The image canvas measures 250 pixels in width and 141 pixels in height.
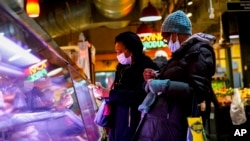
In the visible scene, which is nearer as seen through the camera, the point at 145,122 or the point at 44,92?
the point at 145,122

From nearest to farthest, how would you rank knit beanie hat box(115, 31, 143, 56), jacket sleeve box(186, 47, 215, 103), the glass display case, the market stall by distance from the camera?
the glass display case < jacket sleeve box(186, 47, 215, 103) < knit beanie hat box(115, 31, 143, 56) < the market stall

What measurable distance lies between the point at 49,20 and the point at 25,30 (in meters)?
6.69

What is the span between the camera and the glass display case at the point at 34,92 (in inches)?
90.3

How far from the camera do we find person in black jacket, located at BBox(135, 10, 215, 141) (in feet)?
8.00

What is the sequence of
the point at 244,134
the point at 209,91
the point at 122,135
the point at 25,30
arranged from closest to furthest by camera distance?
the point at 25,30 < the point at 209,91 < the point at 122,135 < the point at 244,134

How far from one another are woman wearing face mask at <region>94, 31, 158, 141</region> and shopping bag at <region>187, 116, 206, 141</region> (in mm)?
773

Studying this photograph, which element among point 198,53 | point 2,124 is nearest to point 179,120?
point 198,53

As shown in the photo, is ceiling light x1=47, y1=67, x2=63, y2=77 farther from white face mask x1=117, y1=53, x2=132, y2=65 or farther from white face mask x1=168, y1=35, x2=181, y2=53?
white face mask x1=168, y1=35, x2=181, y2=53

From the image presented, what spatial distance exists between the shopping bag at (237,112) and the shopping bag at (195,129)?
19.6 feet

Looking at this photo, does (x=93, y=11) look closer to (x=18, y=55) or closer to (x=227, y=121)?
(x=227, y=121)

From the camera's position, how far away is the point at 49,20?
8.90 m

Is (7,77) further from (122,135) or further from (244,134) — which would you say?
(244,134)

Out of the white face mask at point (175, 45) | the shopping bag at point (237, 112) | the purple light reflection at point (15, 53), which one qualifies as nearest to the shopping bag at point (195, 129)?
the white face mask at point (175, 45)

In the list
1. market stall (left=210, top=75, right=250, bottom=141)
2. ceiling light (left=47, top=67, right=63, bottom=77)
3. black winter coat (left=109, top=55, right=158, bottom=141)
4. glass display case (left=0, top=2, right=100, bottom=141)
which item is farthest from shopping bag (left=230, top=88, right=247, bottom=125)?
ceiling light (left=47, top=67, right=63, bottom=77)
